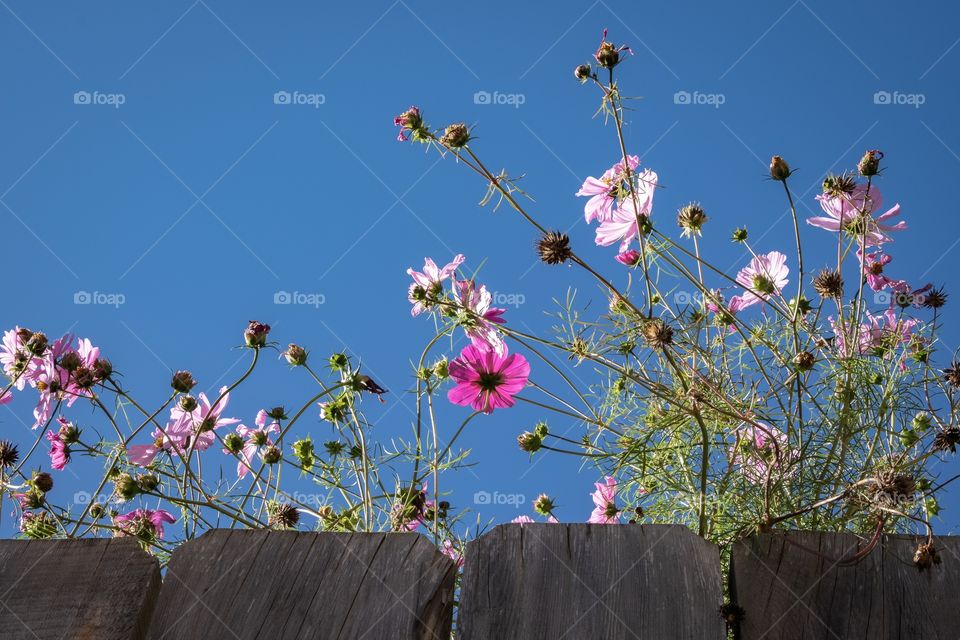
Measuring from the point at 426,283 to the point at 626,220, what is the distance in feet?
1.35

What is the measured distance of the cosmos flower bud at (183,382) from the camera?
1.97 meters

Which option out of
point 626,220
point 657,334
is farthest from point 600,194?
point 657,334

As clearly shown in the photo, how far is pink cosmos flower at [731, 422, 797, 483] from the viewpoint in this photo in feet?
4.18

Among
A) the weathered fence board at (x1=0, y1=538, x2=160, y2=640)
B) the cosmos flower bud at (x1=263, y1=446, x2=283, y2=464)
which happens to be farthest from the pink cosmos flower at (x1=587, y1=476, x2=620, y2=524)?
the weathered fence board at (x1=0, y1=538, x2=160, y2=640)

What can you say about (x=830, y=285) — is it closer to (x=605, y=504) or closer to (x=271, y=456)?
(x=605, y=504)

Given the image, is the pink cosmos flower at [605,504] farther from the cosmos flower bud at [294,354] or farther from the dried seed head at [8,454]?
the dried seed head at [8,454]

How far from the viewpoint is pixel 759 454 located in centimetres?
129

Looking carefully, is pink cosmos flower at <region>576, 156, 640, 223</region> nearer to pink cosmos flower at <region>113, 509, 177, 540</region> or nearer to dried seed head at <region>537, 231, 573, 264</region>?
dried seed head at <region>537, 231, 573, 264</region>

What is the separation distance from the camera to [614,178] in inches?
69.6

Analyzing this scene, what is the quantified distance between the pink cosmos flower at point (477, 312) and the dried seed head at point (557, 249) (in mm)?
246

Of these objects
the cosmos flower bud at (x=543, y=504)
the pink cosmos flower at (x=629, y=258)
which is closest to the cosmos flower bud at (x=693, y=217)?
the pink cosmos flower at (x=629, y=258)

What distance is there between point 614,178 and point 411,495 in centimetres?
72

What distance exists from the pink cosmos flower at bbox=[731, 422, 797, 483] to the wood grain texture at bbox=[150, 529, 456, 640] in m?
0.48

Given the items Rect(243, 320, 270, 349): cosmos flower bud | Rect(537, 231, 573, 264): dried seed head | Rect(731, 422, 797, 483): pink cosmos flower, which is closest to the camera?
Rect(731, 422, 797, 483): pink cosmos flower
